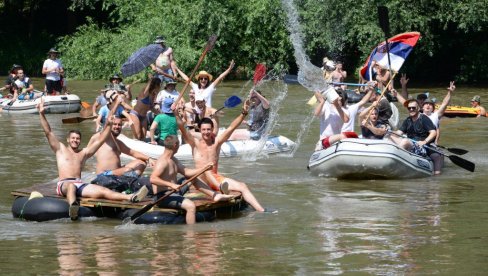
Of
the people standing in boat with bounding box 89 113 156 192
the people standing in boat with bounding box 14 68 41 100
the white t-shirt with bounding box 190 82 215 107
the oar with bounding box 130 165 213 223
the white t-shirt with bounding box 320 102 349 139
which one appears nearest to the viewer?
the oar with bounding box 130 165 213 223

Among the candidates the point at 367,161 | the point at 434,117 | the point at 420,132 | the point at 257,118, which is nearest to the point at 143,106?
the point at 257,118

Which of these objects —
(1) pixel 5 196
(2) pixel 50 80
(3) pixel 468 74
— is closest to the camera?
(1) pixel 5 196

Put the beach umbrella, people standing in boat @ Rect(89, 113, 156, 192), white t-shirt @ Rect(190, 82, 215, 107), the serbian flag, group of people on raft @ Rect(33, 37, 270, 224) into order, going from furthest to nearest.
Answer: the serbian flag → white t-shirt @ Rect(190, 82, 215, 107) → the beach umbrella → people standing in boat @ Rect(89, 113, 156, 192) → group of people on raft @ Rect(33, 37, 270, 224)

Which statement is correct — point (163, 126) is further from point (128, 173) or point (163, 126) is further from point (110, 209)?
point (110, 209)

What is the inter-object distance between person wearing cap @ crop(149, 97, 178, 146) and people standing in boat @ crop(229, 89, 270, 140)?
5.46ft

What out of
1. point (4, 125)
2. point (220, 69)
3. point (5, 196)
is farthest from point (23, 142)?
point (220, 69)

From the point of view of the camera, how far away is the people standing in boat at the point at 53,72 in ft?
88.9

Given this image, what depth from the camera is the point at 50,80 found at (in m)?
27.8

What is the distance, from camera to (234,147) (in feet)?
61.2

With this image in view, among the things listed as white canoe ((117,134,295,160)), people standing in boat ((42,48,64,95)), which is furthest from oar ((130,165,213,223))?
people standing in boat ((42,48,64,95))

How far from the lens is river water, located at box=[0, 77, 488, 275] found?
34.2 ft

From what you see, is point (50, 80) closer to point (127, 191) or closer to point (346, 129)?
point (346, 129)

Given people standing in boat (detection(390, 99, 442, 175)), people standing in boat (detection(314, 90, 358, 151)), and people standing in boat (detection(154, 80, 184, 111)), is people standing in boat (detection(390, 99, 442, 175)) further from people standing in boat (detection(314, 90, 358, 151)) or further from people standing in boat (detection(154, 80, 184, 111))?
people standing in boat (detection(154, 80, 184, 111))

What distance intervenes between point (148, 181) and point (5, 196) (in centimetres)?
261
